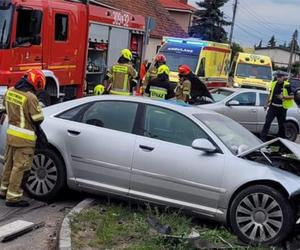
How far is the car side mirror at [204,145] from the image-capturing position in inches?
244

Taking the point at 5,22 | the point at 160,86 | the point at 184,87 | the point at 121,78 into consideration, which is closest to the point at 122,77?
the point at 121,78

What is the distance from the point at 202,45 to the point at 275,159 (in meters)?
14.2

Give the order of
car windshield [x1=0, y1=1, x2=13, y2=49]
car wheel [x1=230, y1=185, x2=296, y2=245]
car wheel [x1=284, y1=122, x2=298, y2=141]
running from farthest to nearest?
car wheel [x1=284, y1=122, x2=298, y2=141] → car windshield [x1=0, y1=1, x2=13, y2=49] → car wheel [x1=230, y1=185, x2=296, y2=245]

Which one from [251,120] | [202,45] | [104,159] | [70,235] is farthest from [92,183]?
[202,45]

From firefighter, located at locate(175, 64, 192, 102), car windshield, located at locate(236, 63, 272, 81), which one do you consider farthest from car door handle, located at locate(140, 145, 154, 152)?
car windshield, located at locate(236, 63, 272, 81)

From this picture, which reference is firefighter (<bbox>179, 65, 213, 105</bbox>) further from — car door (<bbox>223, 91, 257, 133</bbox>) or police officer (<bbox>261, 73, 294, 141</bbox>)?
car door (<bbox>223, 91, 257, 133</bbox>)

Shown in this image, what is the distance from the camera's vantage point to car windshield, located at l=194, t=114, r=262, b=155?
21.3 ft

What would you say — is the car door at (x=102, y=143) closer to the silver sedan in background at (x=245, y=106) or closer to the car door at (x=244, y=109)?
the silver sedan in background at (x=245, y=106)

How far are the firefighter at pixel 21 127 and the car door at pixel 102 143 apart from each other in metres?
0.46

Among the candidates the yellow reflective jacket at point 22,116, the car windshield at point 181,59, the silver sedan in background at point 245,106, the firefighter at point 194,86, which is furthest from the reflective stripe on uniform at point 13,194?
the car windshield at point 181,59

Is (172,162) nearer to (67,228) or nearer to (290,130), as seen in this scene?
(67,228)

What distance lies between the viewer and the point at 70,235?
5.68m

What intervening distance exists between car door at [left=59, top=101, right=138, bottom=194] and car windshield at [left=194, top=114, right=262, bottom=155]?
33.4 inches

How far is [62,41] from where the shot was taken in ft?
45.8
